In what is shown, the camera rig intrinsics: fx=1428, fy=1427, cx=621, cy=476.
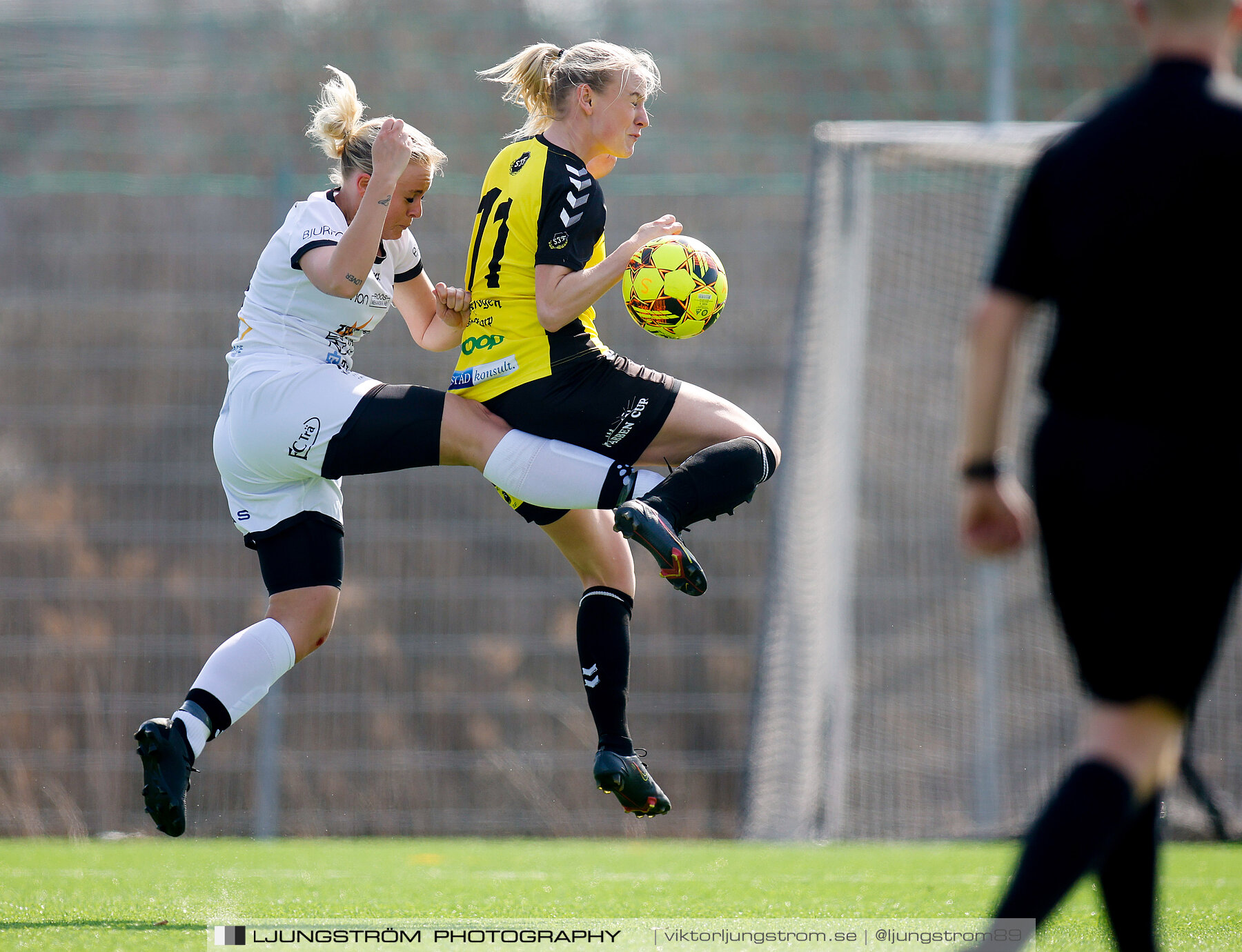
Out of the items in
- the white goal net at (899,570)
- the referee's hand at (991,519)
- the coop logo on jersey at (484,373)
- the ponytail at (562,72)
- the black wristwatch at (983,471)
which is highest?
the ponytail at (562,72)

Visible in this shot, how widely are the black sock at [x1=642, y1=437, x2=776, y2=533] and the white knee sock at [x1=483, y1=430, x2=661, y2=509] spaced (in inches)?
4.9

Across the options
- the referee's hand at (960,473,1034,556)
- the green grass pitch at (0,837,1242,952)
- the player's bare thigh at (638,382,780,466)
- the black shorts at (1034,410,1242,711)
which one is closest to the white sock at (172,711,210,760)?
the green grass pitch at (0,837,1242,952)

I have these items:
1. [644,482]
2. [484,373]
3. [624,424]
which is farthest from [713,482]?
[484,373]

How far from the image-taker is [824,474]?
7.50 m

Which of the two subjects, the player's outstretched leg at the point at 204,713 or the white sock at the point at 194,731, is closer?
the player's outstretched leg at the point at 204,713

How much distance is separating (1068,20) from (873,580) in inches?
206


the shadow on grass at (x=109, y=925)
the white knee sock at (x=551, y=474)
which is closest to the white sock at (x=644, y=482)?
the white knee sock at (x=551, y=474)

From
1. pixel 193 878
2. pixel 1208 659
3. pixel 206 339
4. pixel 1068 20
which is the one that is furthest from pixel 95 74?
pixel 1208 659

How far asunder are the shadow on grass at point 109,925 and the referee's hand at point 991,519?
2299mm

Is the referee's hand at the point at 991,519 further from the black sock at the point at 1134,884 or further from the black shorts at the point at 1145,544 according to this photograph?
the black sock at the point at 1134,884

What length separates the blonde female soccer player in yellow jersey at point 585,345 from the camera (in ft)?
12.8

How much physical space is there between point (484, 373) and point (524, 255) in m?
0.35

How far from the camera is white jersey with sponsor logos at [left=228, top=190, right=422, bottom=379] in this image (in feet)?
13.3

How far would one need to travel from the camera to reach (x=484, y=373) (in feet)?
13.5
